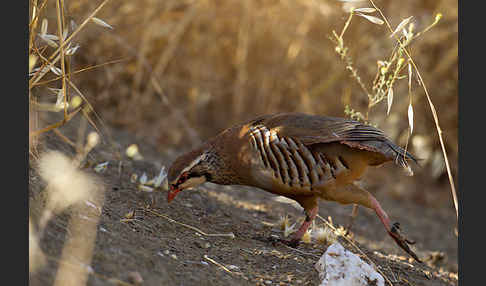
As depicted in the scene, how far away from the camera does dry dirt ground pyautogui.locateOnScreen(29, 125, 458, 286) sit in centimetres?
264

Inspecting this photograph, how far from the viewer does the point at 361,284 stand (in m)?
2.95

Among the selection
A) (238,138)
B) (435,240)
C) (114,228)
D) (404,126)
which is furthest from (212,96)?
(114,228)

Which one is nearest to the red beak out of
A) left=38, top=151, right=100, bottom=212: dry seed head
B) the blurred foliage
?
left=38, top=151, right=100, bottom=212: dry seed head

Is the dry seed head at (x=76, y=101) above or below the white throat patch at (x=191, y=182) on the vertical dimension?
above

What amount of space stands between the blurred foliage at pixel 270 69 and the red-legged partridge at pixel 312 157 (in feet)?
11.0

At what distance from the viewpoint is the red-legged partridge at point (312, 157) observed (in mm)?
3496

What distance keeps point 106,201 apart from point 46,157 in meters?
0.52

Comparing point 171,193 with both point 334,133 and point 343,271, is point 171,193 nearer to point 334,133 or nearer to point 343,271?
point 334,133

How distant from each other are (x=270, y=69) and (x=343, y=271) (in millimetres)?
5117

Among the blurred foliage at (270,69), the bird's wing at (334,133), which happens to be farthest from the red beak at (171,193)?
the blurred foliage at (270,69)

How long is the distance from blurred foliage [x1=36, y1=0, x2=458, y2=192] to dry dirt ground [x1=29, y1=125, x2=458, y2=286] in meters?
2.26

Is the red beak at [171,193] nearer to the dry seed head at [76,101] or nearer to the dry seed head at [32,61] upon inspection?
the dry seed head at [76,101]

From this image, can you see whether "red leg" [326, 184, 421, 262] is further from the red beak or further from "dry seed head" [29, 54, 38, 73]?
"dry seed head" [29, 54, 38, 73]

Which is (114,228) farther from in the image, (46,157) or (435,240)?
(435,240)
